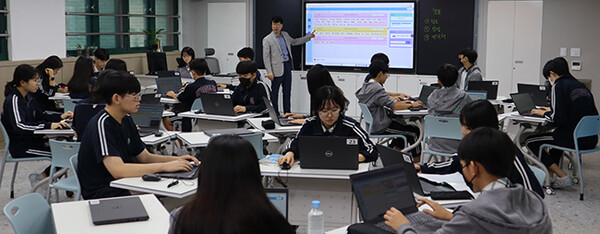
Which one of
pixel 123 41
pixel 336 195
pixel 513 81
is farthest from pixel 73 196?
pixel 513 81

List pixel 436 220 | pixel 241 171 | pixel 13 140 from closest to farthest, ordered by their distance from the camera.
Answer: pixel 241 171, pixel 436 220, pixel 13 140

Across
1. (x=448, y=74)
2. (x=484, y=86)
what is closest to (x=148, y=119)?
(x=448, y=74)

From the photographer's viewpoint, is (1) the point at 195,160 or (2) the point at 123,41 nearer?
(1) the point at 195,160

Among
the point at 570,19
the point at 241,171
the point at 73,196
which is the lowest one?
the point at 73,196

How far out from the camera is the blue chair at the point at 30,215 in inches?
118

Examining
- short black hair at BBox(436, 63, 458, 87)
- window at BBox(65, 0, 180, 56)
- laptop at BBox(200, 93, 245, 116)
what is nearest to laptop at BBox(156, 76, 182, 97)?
laptop at BBox(200, 93, 245, 116)

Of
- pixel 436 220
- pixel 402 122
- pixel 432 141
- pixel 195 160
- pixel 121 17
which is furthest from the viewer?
pixel 121 17

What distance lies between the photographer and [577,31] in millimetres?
10203

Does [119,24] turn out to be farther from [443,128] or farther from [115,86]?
[115,86]

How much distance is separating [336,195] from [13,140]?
3.30 meters

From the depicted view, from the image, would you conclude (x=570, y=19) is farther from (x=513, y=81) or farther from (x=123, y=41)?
(x=123, y=41)

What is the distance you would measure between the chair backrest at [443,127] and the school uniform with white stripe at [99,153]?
129 inches

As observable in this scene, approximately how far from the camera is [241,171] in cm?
216

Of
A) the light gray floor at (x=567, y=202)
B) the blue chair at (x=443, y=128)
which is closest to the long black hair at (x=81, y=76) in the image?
the light gray floor at (x=567, y=202)
